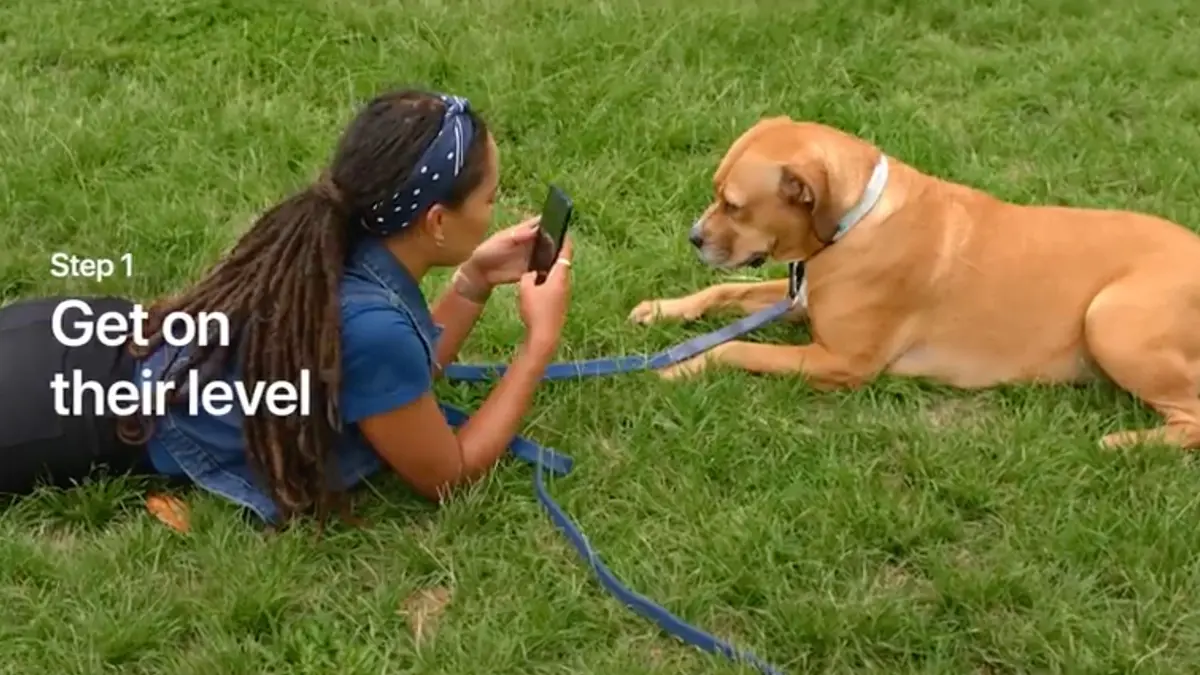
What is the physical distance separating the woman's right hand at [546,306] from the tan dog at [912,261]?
58cm

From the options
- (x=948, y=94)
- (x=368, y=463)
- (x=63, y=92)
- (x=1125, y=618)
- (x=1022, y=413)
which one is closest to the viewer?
(x=1125, y=618)

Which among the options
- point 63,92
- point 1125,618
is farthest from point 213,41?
point 1125,618

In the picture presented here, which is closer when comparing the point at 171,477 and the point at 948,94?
the point at 171,477

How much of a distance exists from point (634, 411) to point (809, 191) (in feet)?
2.44

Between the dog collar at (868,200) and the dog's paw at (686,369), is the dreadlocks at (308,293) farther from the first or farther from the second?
the dog collar at (868,200)

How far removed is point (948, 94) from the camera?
5688 millimetres

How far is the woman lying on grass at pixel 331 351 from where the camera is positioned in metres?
3.20

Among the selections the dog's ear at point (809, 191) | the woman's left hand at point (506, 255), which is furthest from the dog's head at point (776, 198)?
the woman's left hand at point (506, 255)

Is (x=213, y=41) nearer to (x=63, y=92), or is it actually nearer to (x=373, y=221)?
(x=63, y=92)

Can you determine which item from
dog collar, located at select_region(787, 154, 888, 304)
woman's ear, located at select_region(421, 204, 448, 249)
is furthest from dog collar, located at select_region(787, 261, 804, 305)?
woman's ear, located at select_region(421, 204, 448, 249)

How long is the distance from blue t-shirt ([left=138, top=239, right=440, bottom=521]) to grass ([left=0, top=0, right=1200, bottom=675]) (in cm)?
8

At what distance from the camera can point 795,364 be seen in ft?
13.1

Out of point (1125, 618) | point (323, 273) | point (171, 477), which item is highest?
point (323, 273)

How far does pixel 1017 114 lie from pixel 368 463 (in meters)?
3.17
